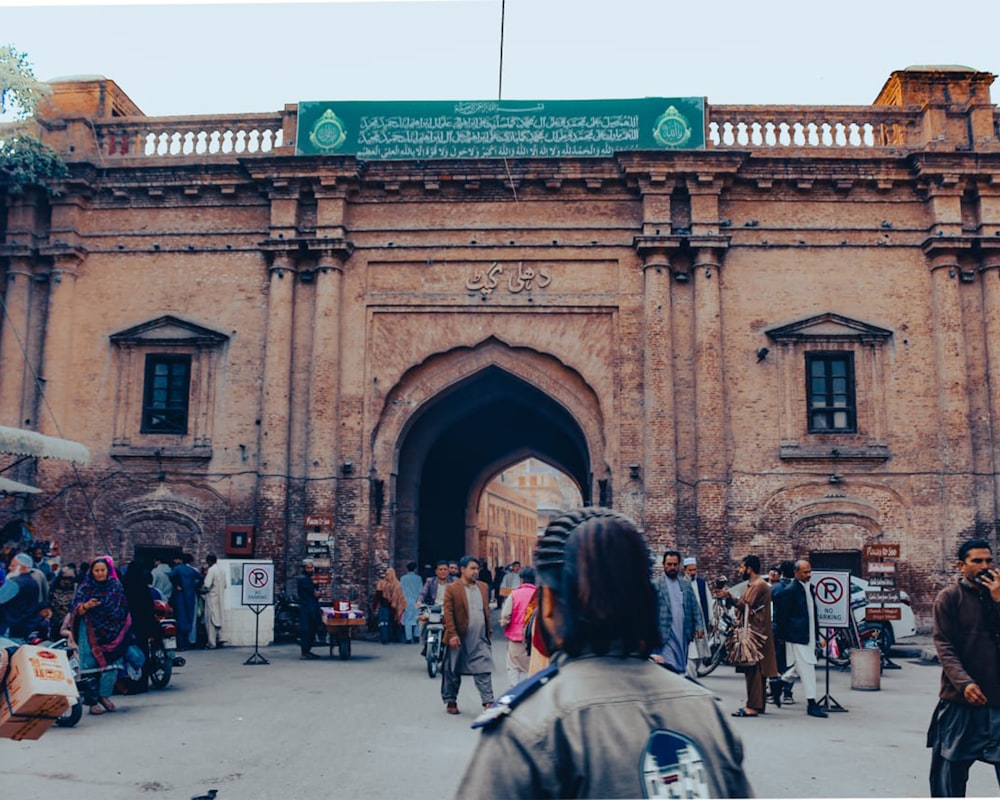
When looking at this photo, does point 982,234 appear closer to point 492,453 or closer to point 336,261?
point 336,261

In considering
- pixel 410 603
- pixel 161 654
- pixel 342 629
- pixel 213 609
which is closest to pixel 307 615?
pixel 342 629

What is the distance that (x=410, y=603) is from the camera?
59.6ft

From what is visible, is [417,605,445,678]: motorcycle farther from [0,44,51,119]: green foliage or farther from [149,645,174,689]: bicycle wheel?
[0,44,51,119]: green foliage

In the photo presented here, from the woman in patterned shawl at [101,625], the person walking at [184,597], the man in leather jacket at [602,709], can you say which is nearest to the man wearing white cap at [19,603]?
the woman in patterned shawl at [101,625]

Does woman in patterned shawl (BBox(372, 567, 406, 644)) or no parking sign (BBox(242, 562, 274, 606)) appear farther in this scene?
woman in patterned shawl (BBox(372, 567, 406, 644))

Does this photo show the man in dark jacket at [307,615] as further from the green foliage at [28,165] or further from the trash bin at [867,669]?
the green foliage at [28,165]

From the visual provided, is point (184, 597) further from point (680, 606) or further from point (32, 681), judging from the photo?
point (32, 681)

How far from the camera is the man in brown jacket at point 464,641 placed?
10086 mm

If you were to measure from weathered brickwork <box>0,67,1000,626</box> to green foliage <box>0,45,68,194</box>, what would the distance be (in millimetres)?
341

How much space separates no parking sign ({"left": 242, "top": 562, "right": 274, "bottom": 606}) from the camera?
14727 mm

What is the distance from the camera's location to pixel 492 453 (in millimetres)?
27219

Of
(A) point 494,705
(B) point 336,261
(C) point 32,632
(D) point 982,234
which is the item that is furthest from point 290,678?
(D) point 982,234

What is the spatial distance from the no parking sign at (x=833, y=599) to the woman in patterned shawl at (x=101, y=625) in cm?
749

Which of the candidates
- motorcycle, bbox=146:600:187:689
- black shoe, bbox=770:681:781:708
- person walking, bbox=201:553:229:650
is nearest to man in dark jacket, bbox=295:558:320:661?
person walking, bbox=201:553:229:650
